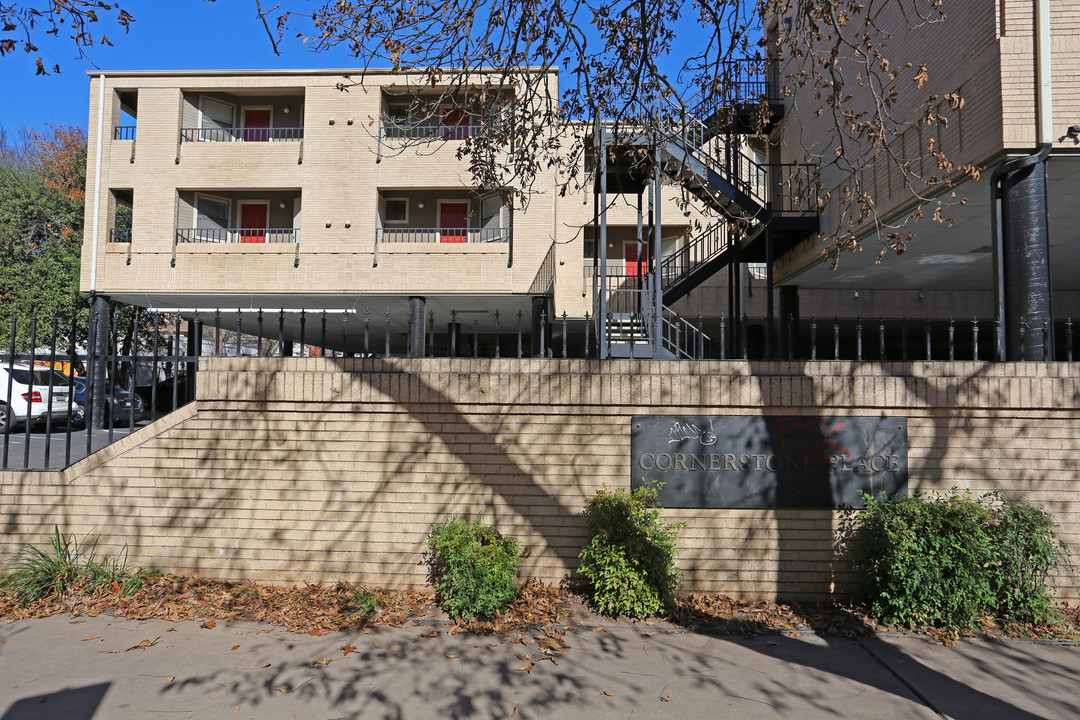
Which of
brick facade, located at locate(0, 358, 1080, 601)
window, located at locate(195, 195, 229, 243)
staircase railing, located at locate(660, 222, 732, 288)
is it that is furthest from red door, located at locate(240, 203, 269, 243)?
brick facade, located at locate(0, 358, 1080, 601)

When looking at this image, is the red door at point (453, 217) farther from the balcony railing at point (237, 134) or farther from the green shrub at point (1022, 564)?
the green shrub at point (1022, 564)

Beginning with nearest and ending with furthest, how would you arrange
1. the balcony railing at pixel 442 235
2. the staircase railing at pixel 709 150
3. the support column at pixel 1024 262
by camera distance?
the staircase railing at pixel 709 150 → the support column at pixel 1024 262 → the balcony railing at pixel 442 235

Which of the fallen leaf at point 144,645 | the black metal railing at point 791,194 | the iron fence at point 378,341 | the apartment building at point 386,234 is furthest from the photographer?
the apartment building at point 386,234

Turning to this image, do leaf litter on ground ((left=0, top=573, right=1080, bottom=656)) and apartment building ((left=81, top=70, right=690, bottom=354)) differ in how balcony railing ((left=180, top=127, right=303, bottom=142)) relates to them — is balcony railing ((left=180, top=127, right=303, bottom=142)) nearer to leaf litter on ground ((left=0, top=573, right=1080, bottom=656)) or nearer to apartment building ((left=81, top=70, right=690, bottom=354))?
apartment building ((left=81, top=70, right=690, bottom=354))

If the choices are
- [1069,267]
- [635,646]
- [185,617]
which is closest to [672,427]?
[635,646]

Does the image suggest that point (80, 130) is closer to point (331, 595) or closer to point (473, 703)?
point (331, 595)

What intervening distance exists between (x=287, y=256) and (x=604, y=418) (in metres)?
13.3

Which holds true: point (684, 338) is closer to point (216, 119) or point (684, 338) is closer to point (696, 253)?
point (696, 253)

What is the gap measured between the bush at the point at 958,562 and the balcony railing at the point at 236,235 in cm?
1617

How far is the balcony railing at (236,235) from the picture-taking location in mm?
17297

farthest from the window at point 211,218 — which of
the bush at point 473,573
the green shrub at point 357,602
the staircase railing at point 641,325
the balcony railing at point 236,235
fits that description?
the bush at point 473,573

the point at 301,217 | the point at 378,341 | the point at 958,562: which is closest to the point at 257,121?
the point at 301,217

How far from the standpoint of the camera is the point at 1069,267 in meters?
12.7

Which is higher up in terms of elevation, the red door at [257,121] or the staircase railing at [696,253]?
the red door at [257,121]
